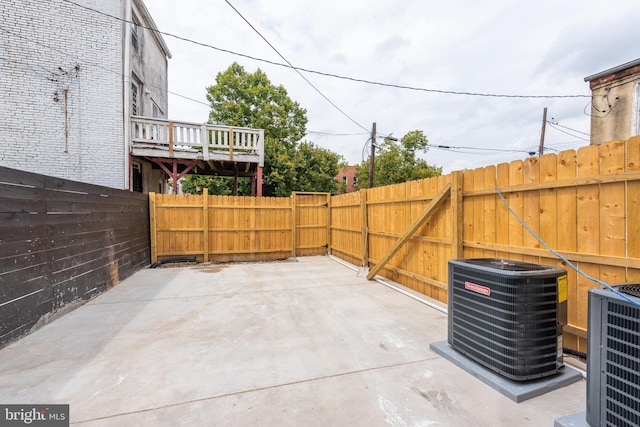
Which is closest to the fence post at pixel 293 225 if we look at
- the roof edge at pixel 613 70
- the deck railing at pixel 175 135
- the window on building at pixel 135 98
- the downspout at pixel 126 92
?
the deck railing at pixel 175 135

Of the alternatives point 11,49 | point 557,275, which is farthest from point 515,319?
point 11,49

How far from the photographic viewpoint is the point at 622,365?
1.32 m

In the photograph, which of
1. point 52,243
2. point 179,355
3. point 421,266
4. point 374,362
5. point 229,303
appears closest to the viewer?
point 374,362

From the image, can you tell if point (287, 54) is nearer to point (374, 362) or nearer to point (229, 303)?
point (229, 303)

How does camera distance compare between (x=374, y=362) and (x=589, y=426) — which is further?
(x=374, y=362)

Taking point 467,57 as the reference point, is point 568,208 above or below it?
below

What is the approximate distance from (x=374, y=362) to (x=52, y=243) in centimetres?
411

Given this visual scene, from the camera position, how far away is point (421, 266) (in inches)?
176

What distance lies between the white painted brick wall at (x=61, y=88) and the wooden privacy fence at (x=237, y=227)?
166cm

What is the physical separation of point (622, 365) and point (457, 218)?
7.98ft

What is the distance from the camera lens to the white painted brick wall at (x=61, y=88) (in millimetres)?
6223

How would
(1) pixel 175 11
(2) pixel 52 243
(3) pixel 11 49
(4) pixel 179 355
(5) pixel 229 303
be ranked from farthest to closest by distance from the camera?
1. (3) pixel 11 49
2. (1) pixel 175 11
3. (5) pixel 229 303
4. (2) pixel 52 243
5. (4) pixel 179 355

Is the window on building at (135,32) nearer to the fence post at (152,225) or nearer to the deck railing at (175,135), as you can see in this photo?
the deck railing at (175,135)

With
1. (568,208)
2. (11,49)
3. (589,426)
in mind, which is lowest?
(589,426)
